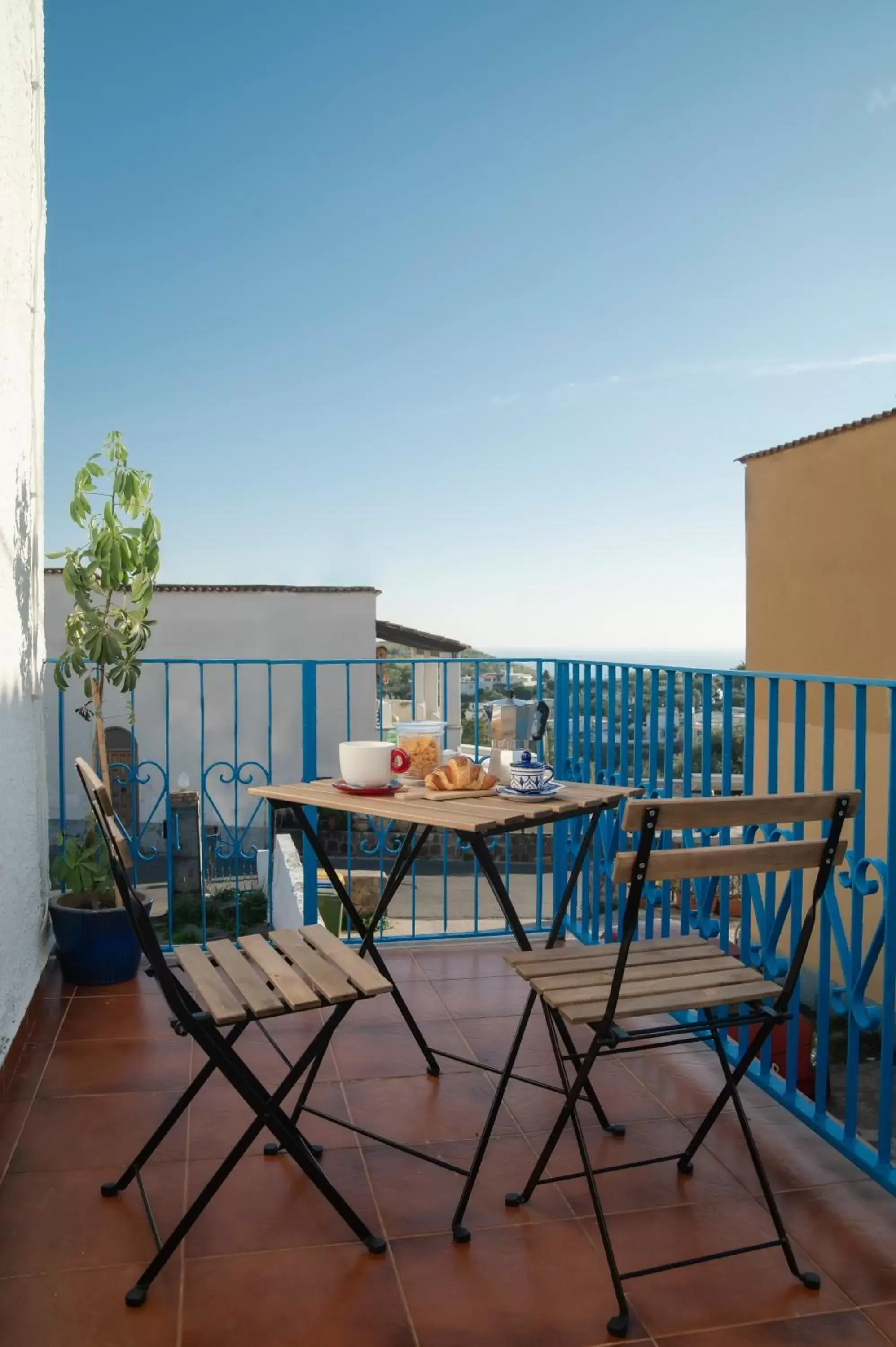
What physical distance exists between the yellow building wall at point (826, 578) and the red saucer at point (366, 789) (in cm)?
807

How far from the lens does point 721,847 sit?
167 centimetres

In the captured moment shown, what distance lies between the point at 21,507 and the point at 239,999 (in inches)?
77.5

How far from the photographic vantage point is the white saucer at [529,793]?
219 cm

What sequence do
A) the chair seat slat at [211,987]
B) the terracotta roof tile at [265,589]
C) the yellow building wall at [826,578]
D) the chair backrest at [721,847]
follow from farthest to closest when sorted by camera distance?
the terracotta roof tile at [265,589] < the yellow building wall at [826,578] < the chair seat slat at [211,987] < the chair backrest at [721,847]

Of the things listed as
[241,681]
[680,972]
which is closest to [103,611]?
[680,972]

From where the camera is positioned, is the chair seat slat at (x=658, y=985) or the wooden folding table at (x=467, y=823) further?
the wooden folding table at (x=467, y=823)

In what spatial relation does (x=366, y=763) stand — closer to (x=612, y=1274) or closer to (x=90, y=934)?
(x=612, y=1274)

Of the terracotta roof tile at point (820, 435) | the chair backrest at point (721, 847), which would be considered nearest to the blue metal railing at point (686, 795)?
the chair backrest at point (721, 847)

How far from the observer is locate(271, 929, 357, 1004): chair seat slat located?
1819 mm

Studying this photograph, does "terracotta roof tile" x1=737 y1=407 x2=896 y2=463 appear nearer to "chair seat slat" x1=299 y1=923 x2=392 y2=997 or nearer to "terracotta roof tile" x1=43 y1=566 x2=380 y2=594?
"terracotta roof tile" x1=43 y1=566 x2=380 y2=594

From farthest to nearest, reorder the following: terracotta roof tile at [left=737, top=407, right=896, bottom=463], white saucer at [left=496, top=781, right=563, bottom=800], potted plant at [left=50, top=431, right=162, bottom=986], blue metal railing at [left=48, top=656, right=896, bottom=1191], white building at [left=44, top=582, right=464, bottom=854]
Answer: white building at [left=44, top=582, right=464, bottom=854]
terracotta roof tile at [left=737, top=407, right=896, bottom=463]
potted plant at [left=50, top=431, right=162, bottom=986]
white saucer at [left=496, top=781, right=563, bottom=800]
blue metal railing at [left=48, top=656, right=896, bottom=1191]

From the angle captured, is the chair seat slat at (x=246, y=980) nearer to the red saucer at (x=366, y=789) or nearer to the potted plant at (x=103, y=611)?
the red saucer at (x=366, y=789)

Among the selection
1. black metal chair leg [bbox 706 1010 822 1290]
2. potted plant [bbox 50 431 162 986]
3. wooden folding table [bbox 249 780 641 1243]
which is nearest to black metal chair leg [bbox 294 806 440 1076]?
wooden folding table [bbox 249 780 641 1243]

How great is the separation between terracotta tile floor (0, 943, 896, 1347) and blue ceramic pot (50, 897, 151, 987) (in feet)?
1.85
